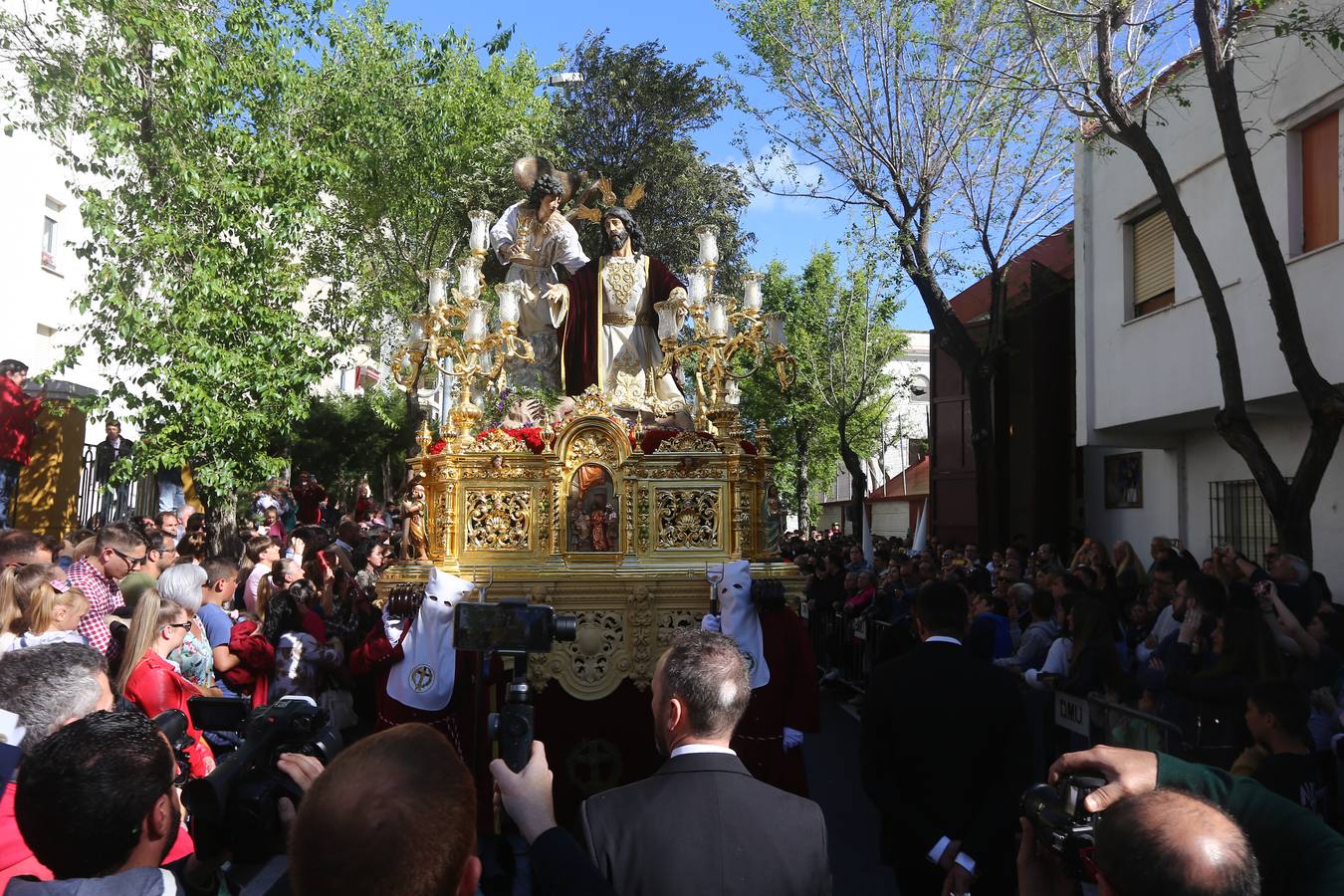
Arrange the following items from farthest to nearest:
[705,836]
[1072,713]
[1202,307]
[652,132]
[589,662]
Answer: [652,132], [1202,307], [589,662], [1072,713], [705,836]

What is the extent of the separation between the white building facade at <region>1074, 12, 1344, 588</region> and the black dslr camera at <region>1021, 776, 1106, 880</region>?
8.72m

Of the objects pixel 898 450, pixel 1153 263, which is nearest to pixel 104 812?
pixel 1153 263

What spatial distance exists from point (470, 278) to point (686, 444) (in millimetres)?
1952

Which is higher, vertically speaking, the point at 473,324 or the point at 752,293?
the point at 752,293

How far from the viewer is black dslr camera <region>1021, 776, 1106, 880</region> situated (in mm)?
2279

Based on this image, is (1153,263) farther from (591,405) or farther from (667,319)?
(591,405)

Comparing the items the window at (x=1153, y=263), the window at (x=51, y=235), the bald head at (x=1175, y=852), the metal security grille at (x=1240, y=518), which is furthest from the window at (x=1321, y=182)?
the window at (x=51, y=235)

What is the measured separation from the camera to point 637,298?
8469 mm

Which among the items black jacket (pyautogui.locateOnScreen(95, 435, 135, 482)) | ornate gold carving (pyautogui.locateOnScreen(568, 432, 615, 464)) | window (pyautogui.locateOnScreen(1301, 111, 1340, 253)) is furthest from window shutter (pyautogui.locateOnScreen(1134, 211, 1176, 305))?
black jacket (pyautogui.locateOnScreen(95, 435, 135, 482))

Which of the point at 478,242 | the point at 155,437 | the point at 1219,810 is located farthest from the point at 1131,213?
the point at 1219,810

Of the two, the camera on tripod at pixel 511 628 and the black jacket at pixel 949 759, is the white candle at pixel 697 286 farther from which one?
the camera on tripod at pixel 511 628

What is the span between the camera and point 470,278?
7730mm

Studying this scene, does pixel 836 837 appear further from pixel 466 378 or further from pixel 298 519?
pixel 298 519

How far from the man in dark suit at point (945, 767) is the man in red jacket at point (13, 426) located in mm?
10734
